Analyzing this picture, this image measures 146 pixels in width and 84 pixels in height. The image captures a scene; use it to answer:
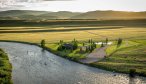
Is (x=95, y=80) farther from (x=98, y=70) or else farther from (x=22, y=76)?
(x=22, y=76)

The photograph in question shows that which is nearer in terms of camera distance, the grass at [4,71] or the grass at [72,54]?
the grass at [4,71]

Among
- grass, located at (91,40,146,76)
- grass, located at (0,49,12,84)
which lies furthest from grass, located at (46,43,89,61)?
grass, located at (0,49,12,84)

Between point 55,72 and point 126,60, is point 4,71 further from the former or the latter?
point 126,60

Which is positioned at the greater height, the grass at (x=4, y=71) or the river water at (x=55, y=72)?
the grass at (x=4, y=71)

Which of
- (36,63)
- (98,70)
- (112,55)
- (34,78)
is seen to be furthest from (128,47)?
(34,78)

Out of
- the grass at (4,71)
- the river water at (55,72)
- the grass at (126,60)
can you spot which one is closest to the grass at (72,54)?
the river water at (55,72)

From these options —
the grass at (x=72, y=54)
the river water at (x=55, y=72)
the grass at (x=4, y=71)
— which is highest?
the grass at (x=4, y=71)

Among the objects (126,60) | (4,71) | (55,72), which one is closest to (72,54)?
(126,60)

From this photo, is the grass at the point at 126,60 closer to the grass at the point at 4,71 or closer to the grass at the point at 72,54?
the grass at the point at 72,54
